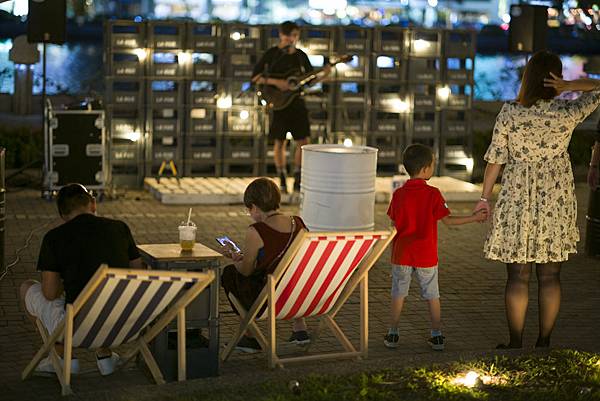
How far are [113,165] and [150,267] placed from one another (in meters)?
8.83

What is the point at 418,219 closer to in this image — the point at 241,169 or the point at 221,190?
the point at 221,190

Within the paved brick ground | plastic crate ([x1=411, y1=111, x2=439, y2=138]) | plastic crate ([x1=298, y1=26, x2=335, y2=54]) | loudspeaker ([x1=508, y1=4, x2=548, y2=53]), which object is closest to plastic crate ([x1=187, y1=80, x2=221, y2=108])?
plastic crate ([x1=298, y1=26, x2=335, y2=54])

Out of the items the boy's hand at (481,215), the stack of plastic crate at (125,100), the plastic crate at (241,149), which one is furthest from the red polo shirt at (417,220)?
the plastic crate at (241,149)

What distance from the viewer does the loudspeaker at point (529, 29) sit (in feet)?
48.6

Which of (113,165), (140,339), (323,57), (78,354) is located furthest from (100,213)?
(140,339)

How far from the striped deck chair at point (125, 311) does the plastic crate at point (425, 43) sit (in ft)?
33.0

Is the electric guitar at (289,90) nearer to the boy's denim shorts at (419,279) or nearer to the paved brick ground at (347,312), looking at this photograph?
the paved brick ground at (347,312)

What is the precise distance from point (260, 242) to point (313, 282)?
0.41m

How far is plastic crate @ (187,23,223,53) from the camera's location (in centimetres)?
1551

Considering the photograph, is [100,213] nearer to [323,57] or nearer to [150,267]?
[323,57]

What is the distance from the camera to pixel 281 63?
1452cm

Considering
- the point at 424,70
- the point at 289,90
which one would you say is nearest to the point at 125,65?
the point at 289,90

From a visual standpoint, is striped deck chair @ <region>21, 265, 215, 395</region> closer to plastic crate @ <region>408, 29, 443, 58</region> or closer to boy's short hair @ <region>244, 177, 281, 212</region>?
boy's short hair @ <region>244, 177, 281, 212</region>

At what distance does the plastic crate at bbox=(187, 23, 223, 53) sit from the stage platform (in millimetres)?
1666
